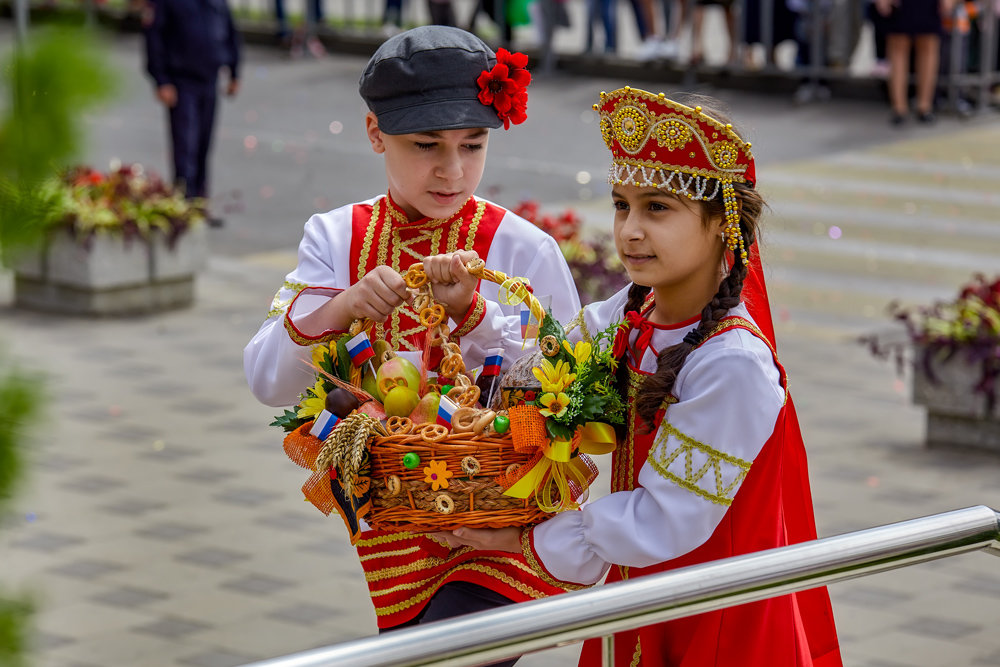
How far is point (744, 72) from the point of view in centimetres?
1413

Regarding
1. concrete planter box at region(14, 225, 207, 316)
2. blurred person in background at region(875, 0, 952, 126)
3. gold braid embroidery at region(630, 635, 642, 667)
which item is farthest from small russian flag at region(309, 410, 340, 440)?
blurred person in background at region(875, 0, 952, 126)

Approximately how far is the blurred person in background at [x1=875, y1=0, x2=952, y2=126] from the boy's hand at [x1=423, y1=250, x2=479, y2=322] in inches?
416

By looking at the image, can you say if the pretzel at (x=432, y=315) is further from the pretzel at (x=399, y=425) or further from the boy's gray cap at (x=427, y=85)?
the boy's gray cap at (x=427, y=85)

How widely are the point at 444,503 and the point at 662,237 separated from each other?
509 mm

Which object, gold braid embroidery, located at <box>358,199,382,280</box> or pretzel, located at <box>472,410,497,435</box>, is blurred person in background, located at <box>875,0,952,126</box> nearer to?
gold braid embroidery, located at <box>358,199,382,280</box>

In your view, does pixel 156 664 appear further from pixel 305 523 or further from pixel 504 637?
pixel 504 637

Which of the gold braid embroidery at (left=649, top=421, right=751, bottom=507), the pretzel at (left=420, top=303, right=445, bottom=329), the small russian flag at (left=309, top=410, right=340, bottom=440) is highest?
the pretzel at (left=420, top=303, right=445, bottom=329)

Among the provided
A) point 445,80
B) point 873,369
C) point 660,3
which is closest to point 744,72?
point 660,3

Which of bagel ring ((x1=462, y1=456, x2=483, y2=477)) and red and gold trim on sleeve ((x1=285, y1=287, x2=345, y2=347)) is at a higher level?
red and gold trim on sleeve ((x1=285, y1=287, x2=345, y2=347))

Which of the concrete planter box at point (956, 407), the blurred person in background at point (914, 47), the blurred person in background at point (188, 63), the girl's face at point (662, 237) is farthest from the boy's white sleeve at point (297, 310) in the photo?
the blurred person in background at point (914, 47)

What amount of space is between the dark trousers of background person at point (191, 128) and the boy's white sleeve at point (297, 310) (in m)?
7.29

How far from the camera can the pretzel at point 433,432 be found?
2068mm

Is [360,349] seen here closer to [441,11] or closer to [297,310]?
[297,310]

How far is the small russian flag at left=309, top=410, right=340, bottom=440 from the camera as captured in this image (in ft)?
7.14
